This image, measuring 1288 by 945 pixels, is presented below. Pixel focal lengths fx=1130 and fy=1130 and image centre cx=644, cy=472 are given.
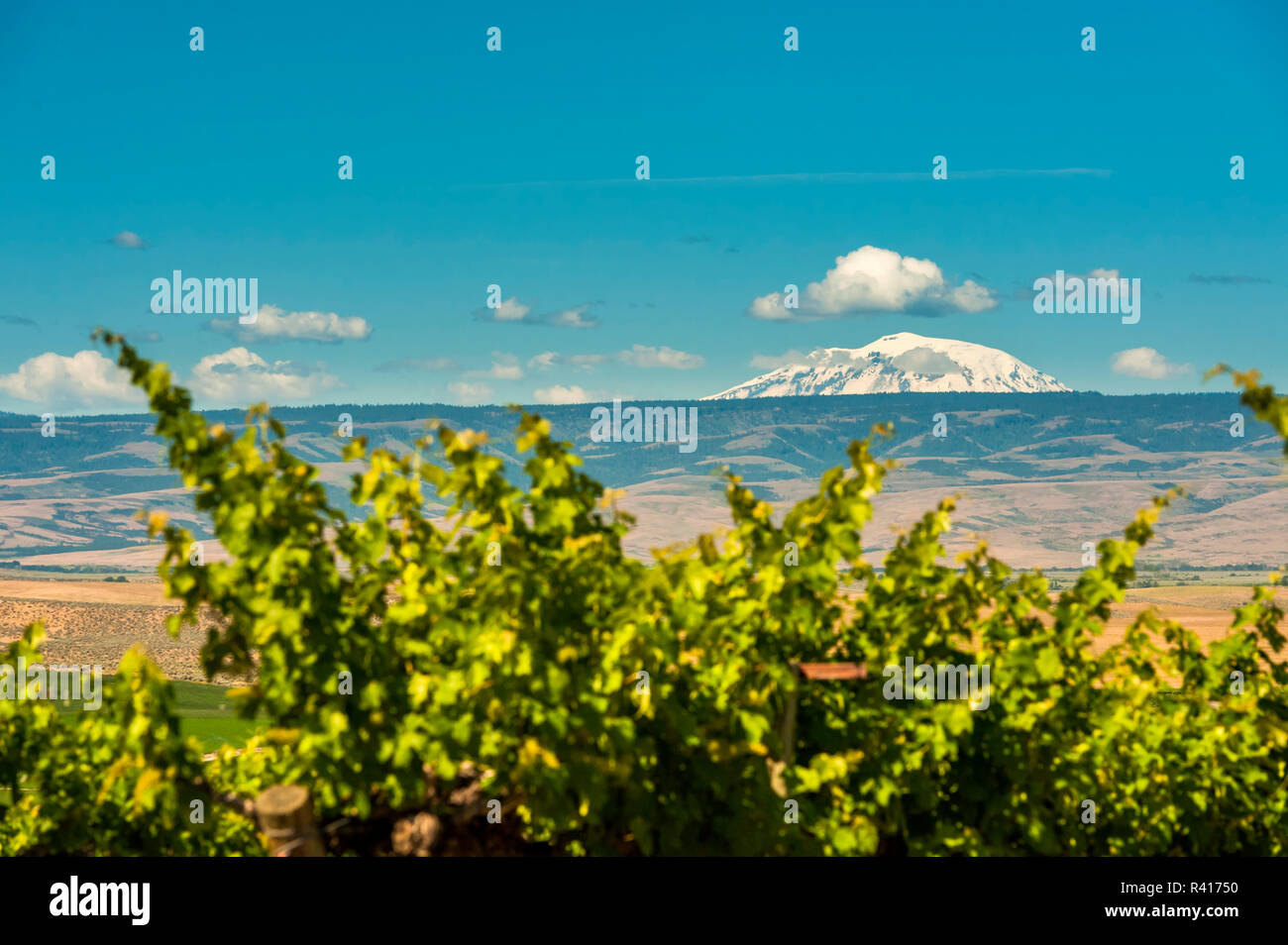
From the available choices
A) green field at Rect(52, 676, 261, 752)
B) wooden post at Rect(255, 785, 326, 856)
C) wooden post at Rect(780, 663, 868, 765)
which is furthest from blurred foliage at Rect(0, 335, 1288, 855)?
green field at Rect(52, 676, 261, 752)

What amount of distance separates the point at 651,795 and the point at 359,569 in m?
2.85

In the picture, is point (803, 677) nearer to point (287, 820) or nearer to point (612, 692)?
point (612, 692)

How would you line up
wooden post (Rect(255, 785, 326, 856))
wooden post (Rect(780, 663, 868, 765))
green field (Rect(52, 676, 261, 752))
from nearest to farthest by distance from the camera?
wooden post (Rect(255, 785, 326, 856)) < wooden post (Rect(780, 663, 868, 765)) < green field (Rect(52, 676, 261, 752))

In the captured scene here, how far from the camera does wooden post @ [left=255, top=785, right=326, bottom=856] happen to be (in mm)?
7250

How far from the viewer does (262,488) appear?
297 inches

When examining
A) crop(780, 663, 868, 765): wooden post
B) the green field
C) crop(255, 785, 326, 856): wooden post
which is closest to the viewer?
crop(255, 785, 326, 856): wooden post

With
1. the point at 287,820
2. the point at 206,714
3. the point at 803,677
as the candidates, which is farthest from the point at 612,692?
the point at 206,714

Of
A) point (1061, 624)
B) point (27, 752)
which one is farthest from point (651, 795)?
point (27, 752)

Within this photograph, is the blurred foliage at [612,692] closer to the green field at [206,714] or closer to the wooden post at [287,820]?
the wooden post at [287,820]

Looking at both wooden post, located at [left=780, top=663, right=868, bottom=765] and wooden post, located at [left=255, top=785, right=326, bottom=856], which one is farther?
wooden post, located at [left=780, top=663, right=868, bottom=765]

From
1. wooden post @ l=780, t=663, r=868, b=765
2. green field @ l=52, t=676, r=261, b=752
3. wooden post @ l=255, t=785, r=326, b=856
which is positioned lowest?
green field @ l=52, t=676, r=261, b=752

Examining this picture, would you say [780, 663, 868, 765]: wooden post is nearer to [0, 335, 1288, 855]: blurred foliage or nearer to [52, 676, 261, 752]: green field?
[0, 335, 1288, 855]: blurred foliage

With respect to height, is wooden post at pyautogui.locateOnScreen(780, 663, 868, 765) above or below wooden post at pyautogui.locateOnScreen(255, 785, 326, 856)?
above
